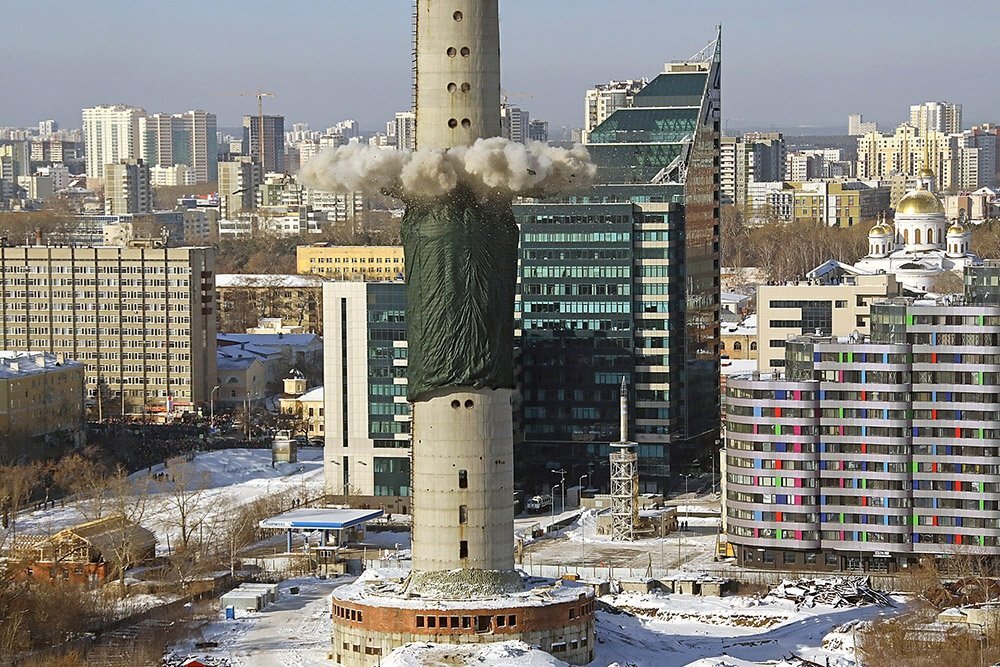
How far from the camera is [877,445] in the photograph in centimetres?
7125

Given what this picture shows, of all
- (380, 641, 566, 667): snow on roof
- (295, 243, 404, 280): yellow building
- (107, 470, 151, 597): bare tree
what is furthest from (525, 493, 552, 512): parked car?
(295, 243, 404, 280): yellow building

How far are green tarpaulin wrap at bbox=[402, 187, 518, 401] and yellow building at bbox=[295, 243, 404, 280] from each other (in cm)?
8915

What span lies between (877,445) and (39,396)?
124 feet

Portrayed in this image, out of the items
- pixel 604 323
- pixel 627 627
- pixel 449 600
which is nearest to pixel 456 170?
pixel 449 600

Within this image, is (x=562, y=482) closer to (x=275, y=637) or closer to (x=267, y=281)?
(x=275, y=637)

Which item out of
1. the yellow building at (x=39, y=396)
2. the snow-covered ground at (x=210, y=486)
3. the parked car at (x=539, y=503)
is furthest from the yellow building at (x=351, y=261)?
the parked car at (x=539, y=503)

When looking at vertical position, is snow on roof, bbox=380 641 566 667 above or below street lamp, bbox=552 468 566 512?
below

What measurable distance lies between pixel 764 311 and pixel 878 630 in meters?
33.7

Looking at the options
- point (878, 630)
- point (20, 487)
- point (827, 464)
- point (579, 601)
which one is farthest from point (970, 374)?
point (20, 487)

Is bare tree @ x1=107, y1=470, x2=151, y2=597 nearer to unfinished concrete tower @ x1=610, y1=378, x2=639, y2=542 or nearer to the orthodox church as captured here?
unfinished concrete tower @ x1=610, y1=378, x2=639, y2=542

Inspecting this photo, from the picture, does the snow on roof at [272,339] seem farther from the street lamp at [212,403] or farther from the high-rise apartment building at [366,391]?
the high-rise apartment building at [366,391]

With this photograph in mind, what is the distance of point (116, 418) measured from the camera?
112 m

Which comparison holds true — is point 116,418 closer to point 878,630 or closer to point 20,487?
point 20,487

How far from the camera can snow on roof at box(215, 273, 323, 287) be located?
497 ft
